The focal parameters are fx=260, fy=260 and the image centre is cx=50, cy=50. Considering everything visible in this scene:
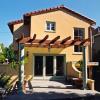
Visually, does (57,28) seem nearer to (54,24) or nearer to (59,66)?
(54,24)

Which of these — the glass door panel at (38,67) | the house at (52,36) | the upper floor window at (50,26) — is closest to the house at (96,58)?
the house at (52,36)

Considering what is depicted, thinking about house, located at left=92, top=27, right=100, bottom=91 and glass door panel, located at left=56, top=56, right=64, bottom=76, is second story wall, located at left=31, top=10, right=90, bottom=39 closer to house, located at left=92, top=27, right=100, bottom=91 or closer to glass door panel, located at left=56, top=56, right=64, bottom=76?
glass door panel, located at left=56, top=56, right=64, bottom=76

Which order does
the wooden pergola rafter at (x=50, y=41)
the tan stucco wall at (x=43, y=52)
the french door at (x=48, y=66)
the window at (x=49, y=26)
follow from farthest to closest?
1. the window at (x=49, y=26)
2. the french door at (x=48, y=66)
3. the tan stucco wall at (x=43, y=52)
4. the wooden pergola rafter at (x=50, y=41)

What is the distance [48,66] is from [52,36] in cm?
339

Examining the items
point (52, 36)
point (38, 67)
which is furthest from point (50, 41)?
point (38, 67)

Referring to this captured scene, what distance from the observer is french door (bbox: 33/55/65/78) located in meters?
28.3

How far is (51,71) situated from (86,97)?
9.71m

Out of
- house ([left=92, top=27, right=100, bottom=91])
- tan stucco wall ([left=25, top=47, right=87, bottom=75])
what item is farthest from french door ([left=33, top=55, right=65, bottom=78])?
house ([left=92, top=27, right=100, bottom=91])

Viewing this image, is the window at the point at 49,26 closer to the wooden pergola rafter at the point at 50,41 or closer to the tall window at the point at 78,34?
the tall window at the point at 78,34

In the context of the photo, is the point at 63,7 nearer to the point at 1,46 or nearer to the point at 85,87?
the point at 1,46

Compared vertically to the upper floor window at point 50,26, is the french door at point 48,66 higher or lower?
lower

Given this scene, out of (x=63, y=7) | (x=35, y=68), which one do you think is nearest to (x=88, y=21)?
(x=63, y=7)

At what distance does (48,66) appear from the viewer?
28.6 meters

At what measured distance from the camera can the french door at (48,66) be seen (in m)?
28.3
